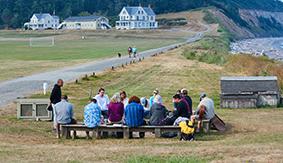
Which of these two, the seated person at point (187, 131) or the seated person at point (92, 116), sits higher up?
the seated person at point (92, 116)

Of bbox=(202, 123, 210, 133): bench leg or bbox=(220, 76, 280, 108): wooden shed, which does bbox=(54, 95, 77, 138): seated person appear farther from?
bbox=(220, 76, 280, 108): wooden shed

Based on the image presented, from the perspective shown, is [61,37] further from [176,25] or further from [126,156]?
[126,156]

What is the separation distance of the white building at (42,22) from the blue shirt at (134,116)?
505 feet

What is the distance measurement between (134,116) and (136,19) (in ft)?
498

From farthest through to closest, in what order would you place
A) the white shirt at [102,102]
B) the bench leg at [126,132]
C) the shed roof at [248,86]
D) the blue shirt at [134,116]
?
the shed roof at [248,86] → the white shirt at [102,102] → the bench leg at [126,132] → the blue shirt at [134,116]

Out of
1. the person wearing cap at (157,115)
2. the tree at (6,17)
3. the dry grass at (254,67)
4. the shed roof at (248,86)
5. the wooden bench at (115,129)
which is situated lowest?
the wooden bench at (115,129)

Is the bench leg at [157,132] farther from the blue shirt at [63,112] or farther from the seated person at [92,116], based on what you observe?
the blue shirt at [63,112]

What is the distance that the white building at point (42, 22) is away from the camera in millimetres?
170625

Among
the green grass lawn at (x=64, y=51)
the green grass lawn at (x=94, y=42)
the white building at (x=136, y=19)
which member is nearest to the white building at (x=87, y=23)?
the white building at (x=136, y=19)

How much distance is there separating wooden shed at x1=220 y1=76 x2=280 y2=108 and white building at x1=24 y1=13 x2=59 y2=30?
146 meters

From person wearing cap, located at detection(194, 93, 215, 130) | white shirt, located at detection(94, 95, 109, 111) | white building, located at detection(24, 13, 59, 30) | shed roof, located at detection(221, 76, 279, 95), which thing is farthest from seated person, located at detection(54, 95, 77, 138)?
white building, located at detection(24, 13, 59, 30)

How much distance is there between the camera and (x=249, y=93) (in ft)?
86.9

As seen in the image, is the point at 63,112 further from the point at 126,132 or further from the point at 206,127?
the point at 206,127

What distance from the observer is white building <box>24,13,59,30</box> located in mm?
170625
